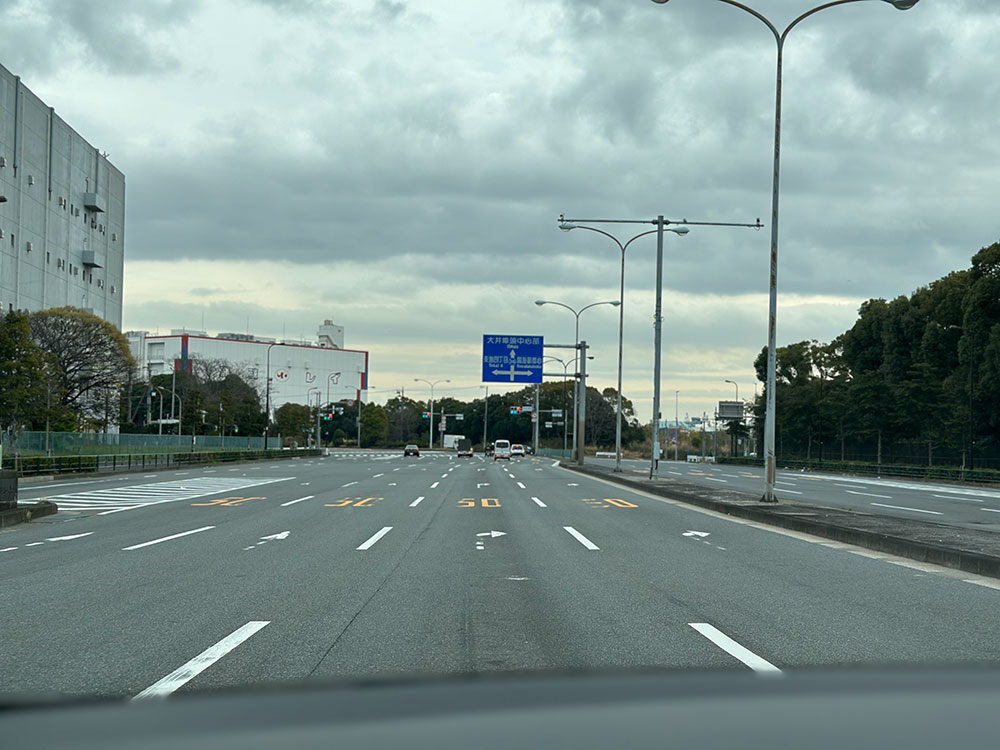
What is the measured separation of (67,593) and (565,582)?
5.52 meters

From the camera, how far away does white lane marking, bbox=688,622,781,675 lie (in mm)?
6715

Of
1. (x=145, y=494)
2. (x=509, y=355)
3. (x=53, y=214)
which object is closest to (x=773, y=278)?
(x=145, y=494)

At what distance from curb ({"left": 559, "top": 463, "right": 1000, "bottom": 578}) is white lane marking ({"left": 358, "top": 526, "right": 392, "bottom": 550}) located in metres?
7.92

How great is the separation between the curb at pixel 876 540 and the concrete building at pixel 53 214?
55.6 m

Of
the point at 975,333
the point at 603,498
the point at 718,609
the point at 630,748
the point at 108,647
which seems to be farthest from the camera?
the point at 975,333

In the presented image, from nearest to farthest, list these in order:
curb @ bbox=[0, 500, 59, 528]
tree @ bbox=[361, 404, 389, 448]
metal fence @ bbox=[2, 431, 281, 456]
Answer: curb @ bbox=[0, 500, 59, 528]
metal fence @ bbox=[2, 431, 281, 456]
tree @ bbox=[361, 404, 389, 448]

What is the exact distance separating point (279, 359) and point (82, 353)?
111m

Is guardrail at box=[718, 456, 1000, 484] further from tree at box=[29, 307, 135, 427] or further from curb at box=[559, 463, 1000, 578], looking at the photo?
tree at box=[29, 307, 135, 427]

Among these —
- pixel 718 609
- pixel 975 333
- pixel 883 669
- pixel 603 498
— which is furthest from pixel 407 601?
pixel 975 333

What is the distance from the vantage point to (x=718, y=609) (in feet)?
30.8

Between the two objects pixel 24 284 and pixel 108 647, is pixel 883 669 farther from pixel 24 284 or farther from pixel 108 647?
pixel 24 284

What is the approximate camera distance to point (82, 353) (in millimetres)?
61406

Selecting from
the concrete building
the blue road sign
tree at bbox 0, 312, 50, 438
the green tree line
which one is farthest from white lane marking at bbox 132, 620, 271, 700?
the concrete building

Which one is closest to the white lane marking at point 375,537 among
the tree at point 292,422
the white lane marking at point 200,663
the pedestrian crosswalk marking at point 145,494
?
the white lane marking at point 200,663
